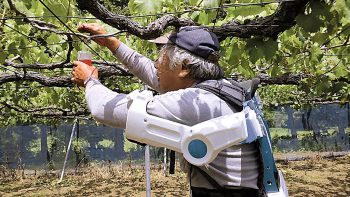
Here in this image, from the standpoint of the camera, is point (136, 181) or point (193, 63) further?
point (136, 181)

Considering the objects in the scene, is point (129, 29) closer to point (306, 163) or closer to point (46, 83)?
point (46, 83)

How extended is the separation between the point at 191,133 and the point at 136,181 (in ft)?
32.0

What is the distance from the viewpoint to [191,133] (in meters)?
1.27

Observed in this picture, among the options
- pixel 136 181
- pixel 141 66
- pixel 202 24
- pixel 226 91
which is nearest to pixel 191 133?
Result: pixel 226 91

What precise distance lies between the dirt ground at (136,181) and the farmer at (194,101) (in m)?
7.28

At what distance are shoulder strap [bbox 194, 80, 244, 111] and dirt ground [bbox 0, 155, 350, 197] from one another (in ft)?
24.2

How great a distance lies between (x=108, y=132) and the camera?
14711mm

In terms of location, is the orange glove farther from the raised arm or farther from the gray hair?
the raised arm

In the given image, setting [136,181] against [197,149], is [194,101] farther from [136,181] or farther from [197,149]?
[136,181]

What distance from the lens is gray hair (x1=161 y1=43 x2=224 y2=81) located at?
151cm

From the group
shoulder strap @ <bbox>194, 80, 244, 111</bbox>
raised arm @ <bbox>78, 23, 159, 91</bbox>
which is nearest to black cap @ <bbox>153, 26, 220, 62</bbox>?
shoulder strap @ <bbox>194, 80, 244, 111</bbox>

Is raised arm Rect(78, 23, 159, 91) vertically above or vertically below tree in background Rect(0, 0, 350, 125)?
below

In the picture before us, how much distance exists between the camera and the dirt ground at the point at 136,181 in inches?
359

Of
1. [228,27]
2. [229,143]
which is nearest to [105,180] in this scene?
[228,27]
